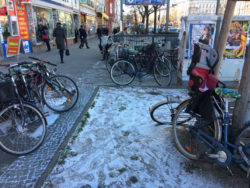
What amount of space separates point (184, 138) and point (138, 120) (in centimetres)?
98

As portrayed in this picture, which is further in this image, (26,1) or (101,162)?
(26,1)

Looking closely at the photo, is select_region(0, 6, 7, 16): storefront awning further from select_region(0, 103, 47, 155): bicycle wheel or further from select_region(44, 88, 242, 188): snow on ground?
select_region(0, 103, 47, 155): bicycle wheel

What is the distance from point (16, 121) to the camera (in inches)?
110

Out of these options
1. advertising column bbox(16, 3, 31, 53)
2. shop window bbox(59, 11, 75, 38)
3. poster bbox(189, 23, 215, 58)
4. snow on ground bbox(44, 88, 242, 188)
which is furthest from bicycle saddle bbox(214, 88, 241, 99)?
shop window bbox(59, 11, 75, 38)

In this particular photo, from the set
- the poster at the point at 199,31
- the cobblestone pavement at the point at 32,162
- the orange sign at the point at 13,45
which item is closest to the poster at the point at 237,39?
the poster at the point at 199,31

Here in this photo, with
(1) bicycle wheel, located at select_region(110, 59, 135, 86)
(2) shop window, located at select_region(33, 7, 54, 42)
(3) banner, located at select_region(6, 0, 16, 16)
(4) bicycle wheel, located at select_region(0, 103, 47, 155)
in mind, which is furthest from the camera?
(2) shop window, located at select_region(33, 7, 54, 42)

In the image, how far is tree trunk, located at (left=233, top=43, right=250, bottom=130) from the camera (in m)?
2.36

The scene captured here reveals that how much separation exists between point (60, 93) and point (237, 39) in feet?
16.2

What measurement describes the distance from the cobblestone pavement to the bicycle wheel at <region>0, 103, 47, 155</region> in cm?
11

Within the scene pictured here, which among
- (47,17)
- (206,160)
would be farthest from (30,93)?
(47,17)

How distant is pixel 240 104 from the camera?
2.45 m

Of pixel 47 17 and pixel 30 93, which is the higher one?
pixel 47 17

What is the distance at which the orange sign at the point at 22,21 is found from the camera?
1148cm

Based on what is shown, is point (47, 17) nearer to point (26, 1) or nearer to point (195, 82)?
point (26, 1)
